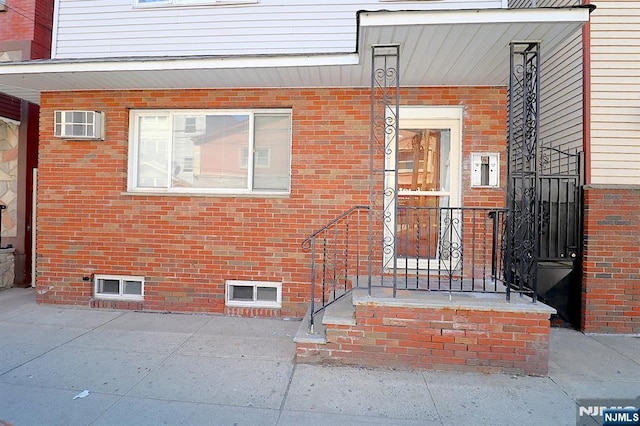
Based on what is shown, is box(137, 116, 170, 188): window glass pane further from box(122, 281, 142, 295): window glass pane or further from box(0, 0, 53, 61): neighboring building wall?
box(0, 0, 53, 61): neighboring building wall

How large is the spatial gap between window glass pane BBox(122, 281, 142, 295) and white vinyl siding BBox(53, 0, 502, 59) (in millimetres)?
3441

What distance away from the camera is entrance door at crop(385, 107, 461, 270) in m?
4.90

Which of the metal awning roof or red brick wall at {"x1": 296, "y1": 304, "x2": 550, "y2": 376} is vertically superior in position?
the metal awning roof

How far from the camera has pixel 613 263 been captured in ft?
15.1

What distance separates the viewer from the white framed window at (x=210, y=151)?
17.0ft

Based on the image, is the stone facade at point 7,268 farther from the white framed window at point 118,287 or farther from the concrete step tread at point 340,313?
the concrete step tread at point 340,313

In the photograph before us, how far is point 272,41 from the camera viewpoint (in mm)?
4906

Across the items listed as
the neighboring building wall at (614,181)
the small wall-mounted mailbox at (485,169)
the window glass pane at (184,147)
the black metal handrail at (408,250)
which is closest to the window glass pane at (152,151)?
the window glass pane at (184,147)

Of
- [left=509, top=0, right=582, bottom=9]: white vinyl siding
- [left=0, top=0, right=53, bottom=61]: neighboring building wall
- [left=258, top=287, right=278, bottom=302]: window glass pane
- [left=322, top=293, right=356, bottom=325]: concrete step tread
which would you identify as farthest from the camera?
[left=0, top=0, right=53, bottom=61]: neighboring building wall

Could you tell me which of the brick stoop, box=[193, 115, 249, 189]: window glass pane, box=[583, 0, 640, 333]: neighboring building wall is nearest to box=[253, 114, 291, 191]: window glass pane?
Result: box=[193, 115, 249, 189]: window glass pane

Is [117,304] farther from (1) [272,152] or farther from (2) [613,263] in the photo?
(2) [613,263]

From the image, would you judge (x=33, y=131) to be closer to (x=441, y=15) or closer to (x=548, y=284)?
(x=441, y=15)

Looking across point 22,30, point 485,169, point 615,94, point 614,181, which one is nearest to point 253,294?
point 485,169

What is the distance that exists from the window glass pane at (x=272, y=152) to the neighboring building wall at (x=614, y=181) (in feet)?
13.7
